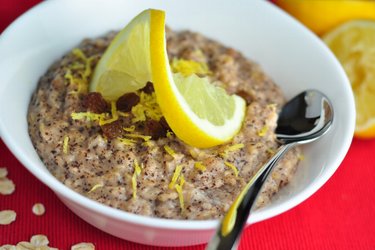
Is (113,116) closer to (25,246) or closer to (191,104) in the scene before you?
(191,104)

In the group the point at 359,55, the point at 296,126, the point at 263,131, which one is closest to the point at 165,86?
the point at 263,131

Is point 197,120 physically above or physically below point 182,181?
above

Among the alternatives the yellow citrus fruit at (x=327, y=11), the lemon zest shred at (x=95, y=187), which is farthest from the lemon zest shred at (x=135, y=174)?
the yellow citrus fruit at (x=327, y=11)

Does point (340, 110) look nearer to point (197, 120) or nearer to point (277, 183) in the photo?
point (277, 183)

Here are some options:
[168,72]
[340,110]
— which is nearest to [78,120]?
[168,72]

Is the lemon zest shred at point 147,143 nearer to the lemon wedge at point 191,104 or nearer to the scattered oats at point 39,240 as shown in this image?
the lemon wedge at point 191,104

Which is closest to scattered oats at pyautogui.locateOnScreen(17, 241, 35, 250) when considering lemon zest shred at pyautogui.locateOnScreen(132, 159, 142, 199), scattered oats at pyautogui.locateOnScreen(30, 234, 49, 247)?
scattered oats at pyautogui.locateOnScreen(30, 234, 49, 247)
